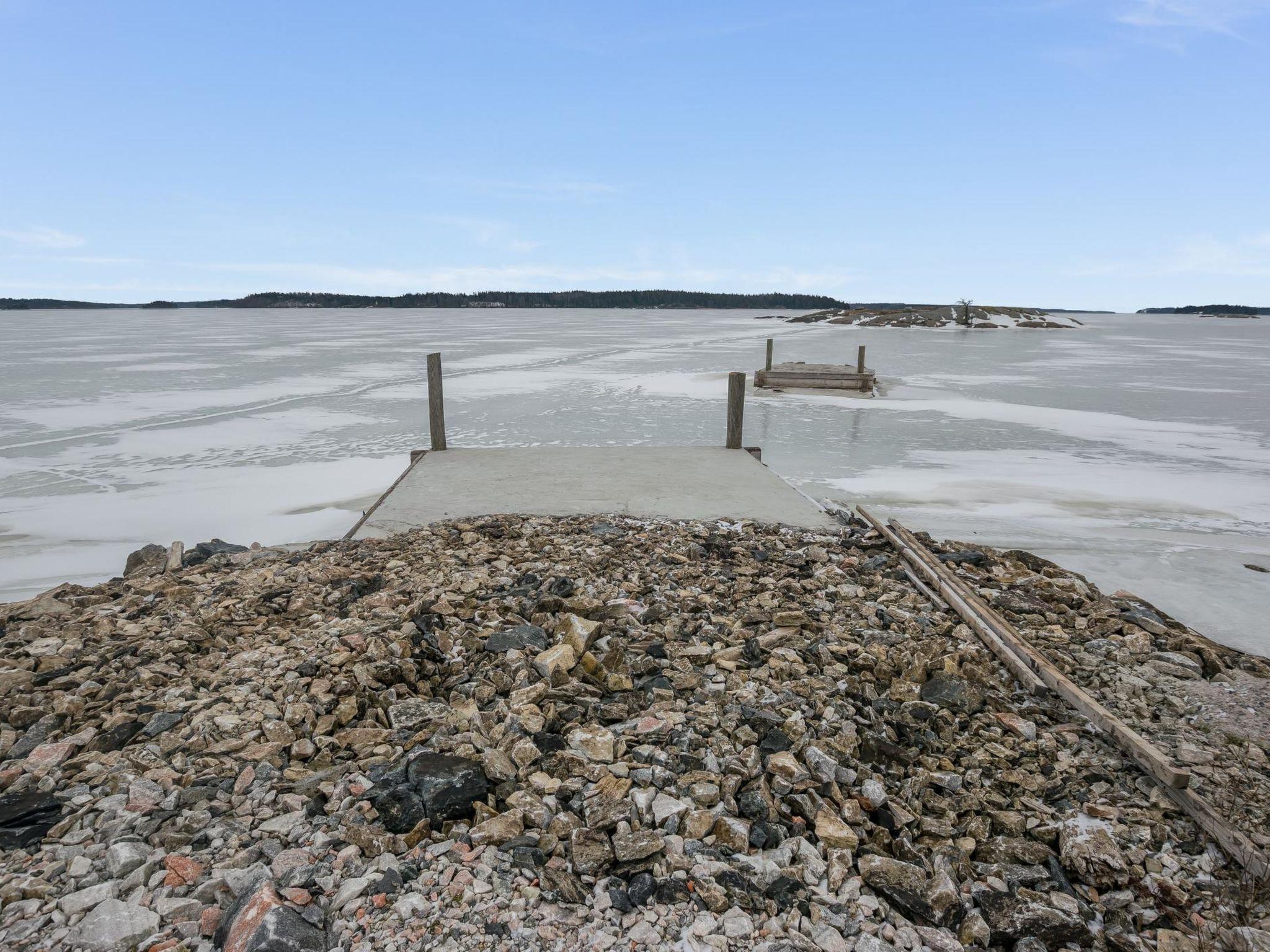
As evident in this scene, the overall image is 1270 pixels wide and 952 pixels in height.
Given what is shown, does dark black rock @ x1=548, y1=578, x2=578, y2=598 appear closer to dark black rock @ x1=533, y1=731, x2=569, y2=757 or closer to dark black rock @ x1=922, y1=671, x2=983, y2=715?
dark black rock @ x1=533, y1=731, x2=569, y2=757

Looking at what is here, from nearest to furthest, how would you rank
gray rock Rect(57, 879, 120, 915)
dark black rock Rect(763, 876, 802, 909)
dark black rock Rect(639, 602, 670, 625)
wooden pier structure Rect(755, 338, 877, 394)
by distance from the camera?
1. gray rock Rect(57, 879, 120, 915)
2. dark black rock Rect(763, 876, 802, 909)
3. dark black rock Rect(639, 602, 670, 625)
4. wooden pier structure Rect(755, 338, 877, 394)

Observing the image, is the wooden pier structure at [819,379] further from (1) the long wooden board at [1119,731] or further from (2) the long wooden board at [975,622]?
(1) the long wooden board at [1119,731]

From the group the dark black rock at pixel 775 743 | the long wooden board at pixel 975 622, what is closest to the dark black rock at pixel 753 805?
the dark black rock at pixel 775 743

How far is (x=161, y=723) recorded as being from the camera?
144 inches

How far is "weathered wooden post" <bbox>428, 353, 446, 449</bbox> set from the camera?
9867mm

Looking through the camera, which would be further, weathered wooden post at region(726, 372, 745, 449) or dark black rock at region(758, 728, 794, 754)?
weathered wooden post at region(726, 372, 745, 449)

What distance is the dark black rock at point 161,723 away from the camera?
3.59 metres

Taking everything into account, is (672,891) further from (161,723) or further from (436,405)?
(436,405)

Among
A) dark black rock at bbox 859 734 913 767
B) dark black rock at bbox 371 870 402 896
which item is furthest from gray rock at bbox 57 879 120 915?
dark black rock at bbox 859 734 913 767

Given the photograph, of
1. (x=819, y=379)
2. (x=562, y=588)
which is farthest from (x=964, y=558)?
(x=819, y=379)

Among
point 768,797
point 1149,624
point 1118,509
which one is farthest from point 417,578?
point 1118,509

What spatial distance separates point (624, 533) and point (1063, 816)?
13.4 ft

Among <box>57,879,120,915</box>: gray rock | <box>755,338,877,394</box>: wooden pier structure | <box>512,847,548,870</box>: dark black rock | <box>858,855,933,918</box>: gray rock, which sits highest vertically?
<box>755,338,877,394</box>: wooden pier structure

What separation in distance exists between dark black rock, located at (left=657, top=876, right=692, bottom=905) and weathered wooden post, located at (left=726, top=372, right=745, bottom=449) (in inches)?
304
